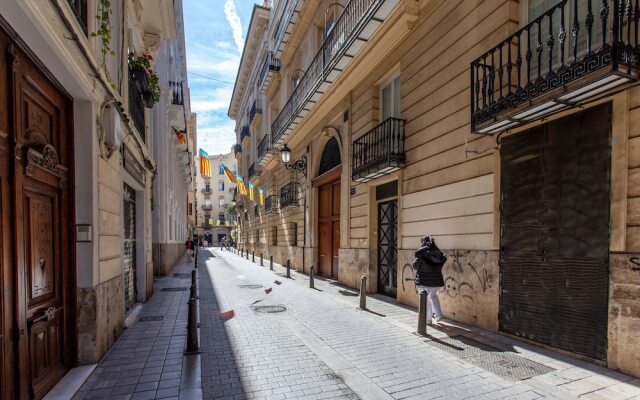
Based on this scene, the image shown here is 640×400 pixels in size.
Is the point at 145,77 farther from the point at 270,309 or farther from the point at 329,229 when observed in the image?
the point at 329,229

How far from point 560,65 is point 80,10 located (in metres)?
6.82

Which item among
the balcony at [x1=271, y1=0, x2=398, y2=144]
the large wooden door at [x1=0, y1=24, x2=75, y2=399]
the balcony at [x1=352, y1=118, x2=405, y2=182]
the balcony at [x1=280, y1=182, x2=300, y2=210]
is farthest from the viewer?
the balcony at [x1=280, y1=182, x2=300, y2=210]

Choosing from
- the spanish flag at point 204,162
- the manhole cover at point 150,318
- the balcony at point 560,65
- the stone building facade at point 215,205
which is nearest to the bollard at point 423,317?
the balcony at point 560,65

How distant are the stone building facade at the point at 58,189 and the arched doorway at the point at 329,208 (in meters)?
8.68

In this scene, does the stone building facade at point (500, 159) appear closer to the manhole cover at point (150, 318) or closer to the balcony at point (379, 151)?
the balcony at point (379, 151)

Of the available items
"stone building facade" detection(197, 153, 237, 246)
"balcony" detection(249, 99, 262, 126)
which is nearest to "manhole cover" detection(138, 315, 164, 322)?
"balcony" detection(249, 99, 262, 126)

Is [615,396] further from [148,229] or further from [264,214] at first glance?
[264,214]

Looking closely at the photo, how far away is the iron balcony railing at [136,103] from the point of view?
24.1 ft

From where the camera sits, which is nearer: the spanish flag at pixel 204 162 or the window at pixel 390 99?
the window at pixel 390 99

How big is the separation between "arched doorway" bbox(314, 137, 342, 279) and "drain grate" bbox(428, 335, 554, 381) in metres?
8.23

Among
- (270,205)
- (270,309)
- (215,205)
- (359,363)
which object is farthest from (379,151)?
(215,205)

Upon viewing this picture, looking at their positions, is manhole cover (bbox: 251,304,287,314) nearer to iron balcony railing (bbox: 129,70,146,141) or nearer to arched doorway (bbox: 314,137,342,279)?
iron balcony railing (bbox: 129,70,146,141)

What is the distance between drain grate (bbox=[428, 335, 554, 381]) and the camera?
14.8 ft

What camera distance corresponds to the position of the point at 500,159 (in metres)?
6.28
